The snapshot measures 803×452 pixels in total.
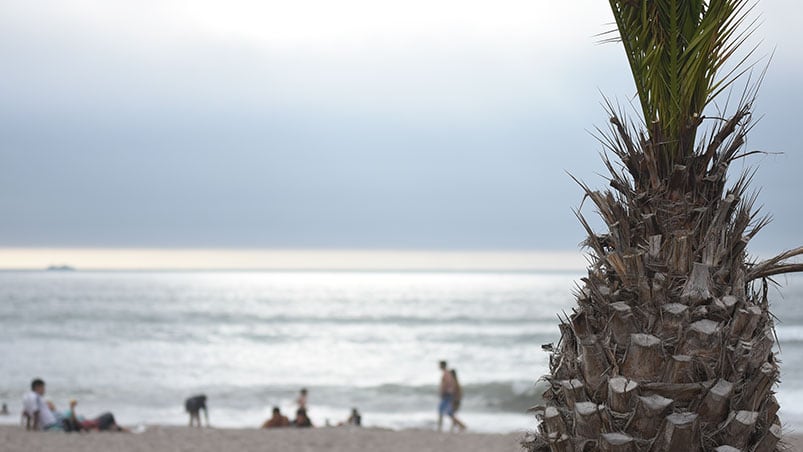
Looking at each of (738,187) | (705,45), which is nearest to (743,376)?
(738,187)

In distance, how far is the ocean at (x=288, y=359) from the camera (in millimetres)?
23234

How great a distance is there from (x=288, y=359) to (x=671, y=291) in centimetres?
3678

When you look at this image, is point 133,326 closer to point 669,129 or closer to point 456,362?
point 456,362

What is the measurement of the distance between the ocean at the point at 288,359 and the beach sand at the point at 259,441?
16.5 feet

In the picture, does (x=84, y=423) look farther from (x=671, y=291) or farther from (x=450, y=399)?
(x=671, y=291)

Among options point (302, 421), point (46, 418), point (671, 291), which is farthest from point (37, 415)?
point (671, 291)

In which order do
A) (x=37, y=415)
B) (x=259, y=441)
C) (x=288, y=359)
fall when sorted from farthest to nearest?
1. (x=288, y=359)
2. (x=37, y=415)
3. (x=259, y=441)

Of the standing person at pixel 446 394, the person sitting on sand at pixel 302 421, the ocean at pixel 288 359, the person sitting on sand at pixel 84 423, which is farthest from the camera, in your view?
the ocean at pixel 288 359

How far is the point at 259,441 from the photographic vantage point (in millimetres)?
13836

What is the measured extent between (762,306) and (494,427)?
17857 millimetres

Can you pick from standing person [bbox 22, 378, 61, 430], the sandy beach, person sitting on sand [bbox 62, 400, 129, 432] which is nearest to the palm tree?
the sandy beach

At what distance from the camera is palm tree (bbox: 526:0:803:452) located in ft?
7.44

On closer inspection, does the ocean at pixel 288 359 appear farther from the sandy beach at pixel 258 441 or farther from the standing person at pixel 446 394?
the sandy beach at pixel 258 441

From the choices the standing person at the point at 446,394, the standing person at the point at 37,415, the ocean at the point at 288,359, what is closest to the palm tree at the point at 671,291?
the ocean at the point at 288,359
